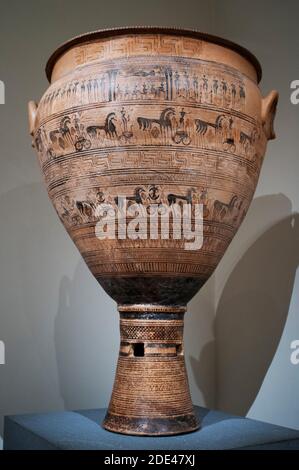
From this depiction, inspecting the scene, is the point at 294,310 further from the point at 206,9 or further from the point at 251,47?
the point at 206,9

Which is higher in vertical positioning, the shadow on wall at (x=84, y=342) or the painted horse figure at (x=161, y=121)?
the painted horse figure at (x=161, y=121)

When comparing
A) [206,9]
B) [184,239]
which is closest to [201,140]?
[184,239]

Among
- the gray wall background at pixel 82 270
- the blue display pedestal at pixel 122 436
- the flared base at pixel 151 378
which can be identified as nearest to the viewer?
the blue display pedestal at pixel 122 436

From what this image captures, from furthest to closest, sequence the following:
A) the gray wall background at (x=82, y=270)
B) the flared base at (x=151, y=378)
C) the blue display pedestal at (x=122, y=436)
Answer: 1. the gray wall background at (x=82, y=270)
2. the flared base at (x=151, y=378)
3. the blue display pedestal at (x=122, y=436)

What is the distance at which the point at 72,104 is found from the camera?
4.59ft

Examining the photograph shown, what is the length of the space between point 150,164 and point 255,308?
878 mm

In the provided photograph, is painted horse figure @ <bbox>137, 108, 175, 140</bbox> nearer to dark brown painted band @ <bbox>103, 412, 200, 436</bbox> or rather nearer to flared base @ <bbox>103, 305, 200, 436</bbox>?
flared base @ <bbox>103, 305, 200, 436</bbox>

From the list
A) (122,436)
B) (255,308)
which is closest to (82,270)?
(255,308)

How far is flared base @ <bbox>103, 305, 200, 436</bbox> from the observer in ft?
4.73

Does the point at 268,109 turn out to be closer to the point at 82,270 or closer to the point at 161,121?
the point at 161,121

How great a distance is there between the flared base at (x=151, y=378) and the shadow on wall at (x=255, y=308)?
54cm

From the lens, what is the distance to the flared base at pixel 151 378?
144 cm

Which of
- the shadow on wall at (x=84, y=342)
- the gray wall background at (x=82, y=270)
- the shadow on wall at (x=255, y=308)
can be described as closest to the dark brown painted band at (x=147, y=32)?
the gray wall background at (x=82, y=270)

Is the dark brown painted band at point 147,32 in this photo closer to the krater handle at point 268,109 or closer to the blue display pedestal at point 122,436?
the krater handle at point 268,109
